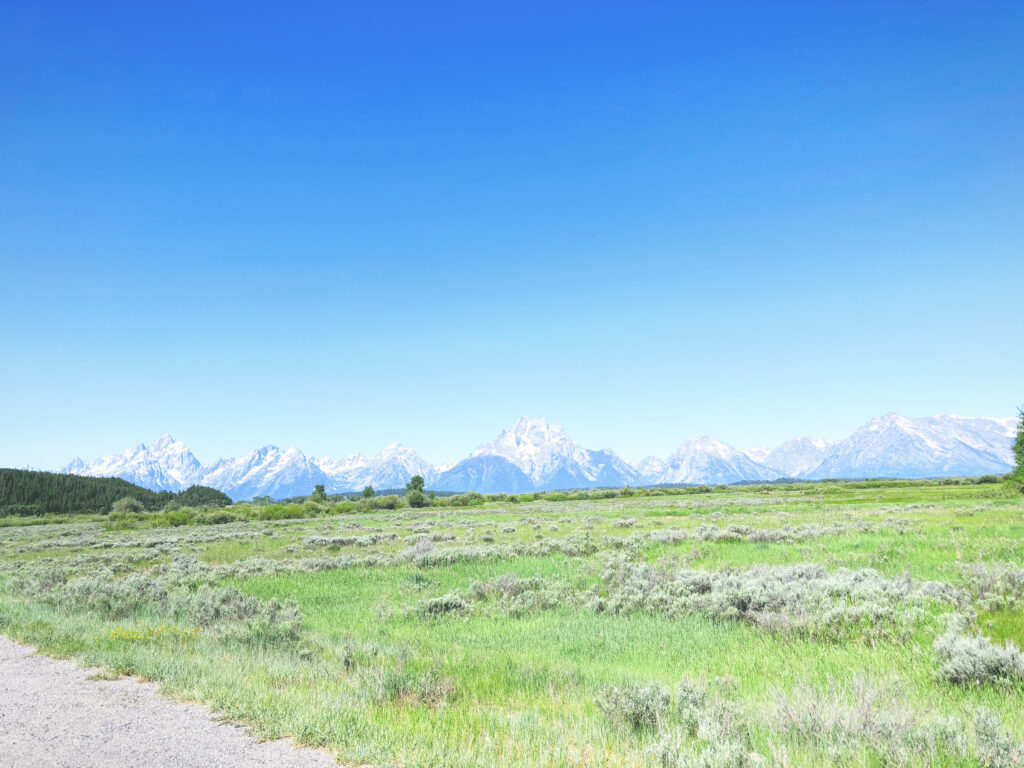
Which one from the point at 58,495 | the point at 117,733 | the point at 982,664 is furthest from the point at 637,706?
the point at 58,495

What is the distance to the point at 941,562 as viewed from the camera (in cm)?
1513

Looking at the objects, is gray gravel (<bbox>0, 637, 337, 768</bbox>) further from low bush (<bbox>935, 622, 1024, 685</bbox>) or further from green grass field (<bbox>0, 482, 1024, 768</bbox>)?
low bush (<bbox>935, 622, 1024, 685</bbox>)

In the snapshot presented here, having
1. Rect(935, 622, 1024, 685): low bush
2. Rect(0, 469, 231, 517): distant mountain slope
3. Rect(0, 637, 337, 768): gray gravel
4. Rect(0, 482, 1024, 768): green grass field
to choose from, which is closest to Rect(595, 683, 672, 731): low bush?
Rect(0, 482, 1024, 768): green grass field

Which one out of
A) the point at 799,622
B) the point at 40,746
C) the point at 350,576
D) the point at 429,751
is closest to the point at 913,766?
the point at 429,751

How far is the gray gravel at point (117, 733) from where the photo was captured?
18.5 ft

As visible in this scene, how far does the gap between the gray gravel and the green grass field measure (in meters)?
0.34

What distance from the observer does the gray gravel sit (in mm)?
5625

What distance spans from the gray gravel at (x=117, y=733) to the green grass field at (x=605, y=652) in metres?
0.34

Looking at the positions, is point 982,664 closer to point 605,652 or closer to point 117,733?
point 605,652

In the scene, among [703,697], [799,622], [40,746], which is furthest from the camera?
[799,622]

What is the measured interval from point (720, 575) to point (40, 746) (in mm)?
13656

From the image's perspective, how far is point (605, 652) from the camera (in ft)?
32.8

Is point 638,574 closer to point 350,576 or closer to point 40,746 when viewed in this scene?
point 350,576

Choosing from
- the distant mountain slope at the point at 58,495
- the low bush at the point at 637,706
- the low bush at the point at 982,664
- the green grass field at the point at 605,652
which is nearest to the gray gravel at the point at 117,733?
the green grass field at the point at 605,652
